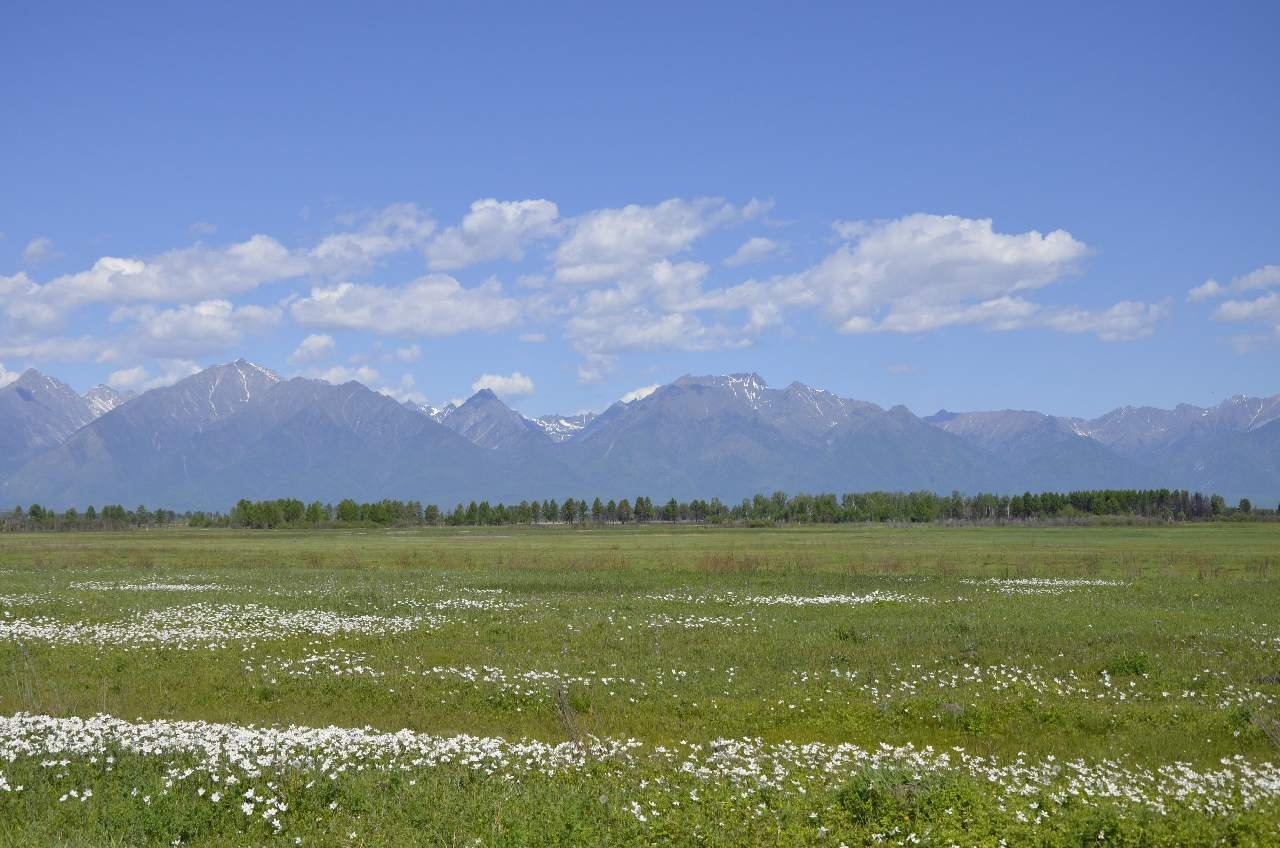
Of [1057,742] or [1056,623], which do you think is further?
[1056,623]

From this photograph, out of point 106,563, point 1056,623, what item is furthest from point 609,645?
point 106,563

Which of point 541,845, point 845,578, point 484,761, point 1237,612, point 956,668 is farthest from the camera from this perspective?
point 845,578

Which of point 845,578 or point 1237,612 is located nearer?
point 1237,612

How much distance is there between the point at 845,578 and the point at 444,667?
1251 inches

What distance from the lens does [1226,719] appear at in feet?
62.4

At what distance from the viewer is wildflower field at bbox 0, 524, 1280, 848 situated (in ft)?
39.8

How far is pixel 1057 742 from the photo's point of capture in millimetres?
18141

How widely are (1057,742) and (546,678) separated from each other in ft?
38.0

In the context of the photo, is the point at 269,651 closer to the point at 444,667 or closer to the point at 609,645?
the point at 444,667

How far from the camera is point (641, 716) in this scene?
1981 centimetres

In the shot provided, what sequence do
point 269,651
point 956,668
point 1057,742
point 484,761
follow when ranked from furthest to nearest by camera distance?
1. point 269,651
2. point 956,668
3. point 1057,742
4. point 484,761

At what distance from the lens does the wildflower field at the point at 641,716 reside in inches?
478

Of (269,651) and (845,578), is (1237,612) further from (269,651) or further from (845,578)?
(269,651)

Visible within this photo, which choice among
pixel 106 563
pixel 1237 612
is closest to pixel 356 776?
pixel 1237 612
